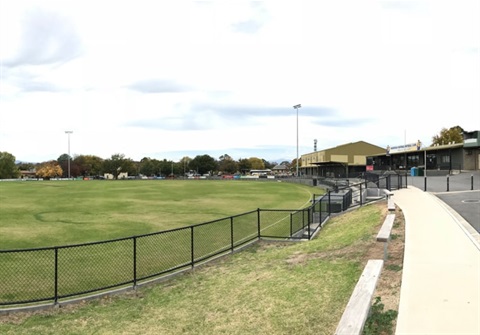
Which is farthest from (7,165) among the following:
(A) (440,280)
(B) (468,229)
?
(A) (440,280)

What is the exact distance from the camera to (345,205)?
854 inches

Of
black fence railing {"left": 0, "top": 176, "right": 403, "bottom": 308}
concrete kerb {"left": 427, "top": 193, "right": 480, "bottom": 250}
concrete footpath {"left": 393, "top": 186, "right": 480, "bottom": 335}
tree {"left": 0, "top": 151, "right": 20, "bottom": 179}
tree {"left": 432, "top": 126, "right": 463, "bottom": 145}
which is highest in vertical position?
tree {"left": 432, "top": 126, "right": 463, "bottom": 145}

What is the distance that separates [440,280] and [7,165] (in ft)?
569

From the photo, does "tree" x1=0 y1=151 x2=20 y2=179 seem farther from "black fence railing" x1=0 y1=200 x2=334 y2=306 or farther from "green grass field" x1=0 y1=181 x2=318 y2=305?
"black fence railing" x1=0 y1=200 x2=334 y2=306

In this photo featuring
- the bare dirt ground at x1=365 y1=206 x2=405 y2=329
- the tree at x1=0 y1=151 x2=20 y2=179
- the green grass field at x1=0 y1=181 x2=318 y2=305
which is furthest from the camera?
the tree at x1=0 y1=151 x2=20 y2=179

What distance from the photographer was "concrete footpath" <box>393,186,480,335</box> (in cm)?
543

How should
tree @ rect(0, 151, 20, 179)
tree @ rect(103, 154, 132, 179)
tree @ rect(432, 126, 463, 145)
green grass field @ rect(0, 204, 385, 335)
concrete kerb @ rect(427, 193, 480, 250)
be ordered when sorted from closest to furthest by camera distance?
green grass field @ rect(0, 204, 385, 335) < concrete kerb @ rect(427, 193, 480, 250) < tree @ rect(432, 126, 463, 145) < tree @ rect(0, 151, 20, 179) < tree @ rect(103, 154, 132, 179)

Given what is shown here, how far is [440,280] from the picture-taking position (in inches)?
279

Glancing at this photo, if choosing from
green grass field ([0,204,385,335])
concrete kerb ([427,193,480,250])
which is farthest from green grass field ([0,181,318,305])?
concrete kerb ([427,193,480,250])

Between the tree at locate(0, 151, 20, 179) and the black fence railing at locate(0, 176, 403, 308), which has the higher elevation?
the tree at locate(0, 151, 20, 179)

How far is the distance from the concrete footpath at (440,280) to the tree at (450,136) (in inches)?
3587

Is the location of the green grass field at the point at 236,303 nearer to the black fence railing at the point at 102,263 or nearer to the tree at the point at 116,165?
the black fence railing at the point at 102,263

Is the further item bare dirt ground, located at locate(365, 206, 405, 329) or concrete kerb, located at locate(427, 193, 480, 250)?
concrete kerb, located at locate(427, 193, 480, 250)

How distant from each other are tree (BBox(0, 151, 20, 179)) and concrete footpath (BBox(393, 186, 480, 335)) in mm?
169179
